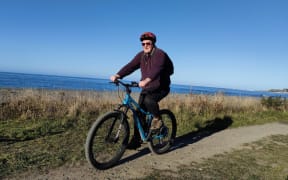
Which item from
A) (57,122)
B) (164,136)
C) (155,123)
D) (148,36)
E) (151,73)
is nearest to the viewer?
(151,73)

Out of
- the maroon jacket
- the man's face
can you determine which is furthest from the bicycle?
the man's face

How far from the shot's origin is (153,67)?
4.48 m

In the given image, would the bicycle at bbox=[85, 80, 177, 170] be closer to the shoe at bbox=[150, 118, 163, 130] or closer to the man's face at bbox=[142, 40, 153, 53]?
the shoe at bbox=[150, 118, 163, 130]

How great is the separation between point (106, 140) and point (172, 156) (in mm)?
1479

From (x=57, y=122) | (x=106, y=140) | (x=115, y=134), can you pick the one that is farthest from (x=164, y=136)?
(x=57, y=122)

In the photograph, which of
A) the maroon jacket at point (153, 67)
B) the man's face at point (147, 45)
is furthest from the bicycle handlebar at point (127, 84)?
the man's face at point (147, 45)

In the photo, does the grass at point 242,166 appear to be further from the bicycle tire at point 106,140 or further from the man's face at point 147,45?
the man's face at point 147,45

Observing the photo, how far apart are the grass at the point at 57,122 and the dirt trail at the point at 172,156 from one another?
0.38 m

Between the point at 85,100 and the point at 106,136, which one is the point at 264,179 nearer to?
the point at 106,136

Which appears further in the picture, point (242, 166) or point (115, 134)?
point (242, 166)

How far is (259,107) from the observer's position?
13672 millimetres

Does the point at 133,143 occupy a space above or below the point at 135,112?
below

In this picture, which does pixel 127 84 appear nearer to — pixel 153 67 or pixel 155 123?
pixel 153 67

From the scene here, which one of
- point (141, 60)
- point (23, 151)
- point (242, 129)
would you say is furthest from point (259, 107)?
point (23, 151)
